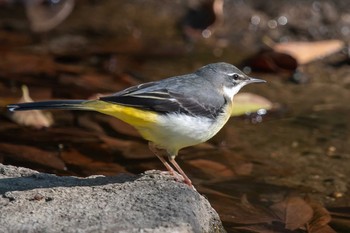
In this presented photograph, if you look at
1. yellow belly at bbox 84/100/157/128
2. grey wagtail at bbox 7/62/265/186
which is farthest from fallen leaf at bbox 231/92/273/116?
yellow belly at bbox 84/100/157/128

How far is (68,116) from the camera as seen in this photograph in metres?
8.27

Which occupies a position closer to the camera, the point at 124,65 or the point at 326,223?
the point at 326,223

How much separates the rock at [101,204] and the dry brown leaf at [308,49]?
13.2 ft

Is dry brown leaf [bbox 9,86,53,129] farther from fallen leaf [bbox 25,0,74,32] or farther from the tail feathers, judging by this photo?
fallen leaf [bbox 25,0,74,32]

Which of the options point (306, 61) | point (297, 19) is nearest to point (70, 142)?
point (306, 61)

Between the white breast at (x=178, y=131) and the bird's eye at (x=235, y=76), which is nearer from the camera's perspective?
the white breast at (x=178, y=131)

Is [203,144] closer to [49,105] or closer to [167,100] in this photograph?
[167,100]

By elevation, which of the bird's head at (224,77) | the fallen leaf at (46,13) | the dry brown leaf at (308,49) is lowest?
the bird's head at (224,77)

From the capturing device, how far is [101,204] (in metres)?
5.32

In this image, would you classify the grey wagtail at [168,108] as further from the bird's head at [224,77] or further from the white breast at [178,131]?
the bird's head at [224,77]

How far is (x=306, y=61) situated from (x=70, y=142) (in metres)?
3.28

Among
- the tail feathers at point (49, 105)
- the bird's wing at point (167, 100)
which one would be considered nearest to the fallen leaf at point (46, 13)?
the bird's wing at point (167, 100)

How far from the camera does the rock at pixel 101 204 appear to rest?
4.98 meters

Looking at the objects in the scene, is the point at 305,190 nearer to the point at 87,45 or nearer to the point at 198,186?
the point at 198,186
